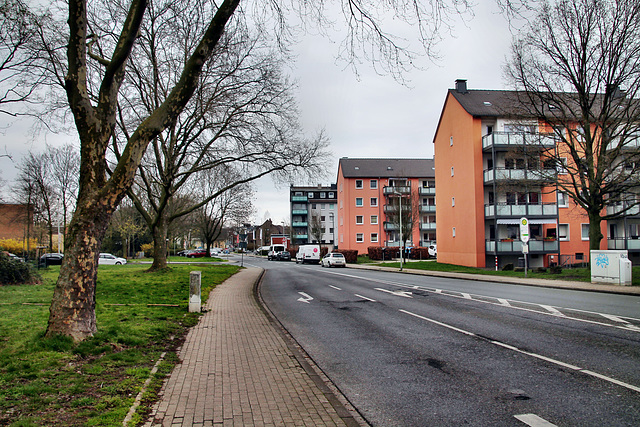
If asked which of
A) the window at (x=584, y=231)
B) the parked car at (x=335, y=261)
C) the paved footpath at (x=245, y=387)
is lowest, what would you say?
the parked car at (x=335, y=261)

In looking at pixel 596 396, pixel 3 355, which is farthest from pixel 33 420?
pixel 596 396

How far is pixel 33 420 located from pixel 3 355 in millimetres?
2518

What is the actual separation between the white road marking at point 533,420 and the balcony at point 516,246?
3083 centimetres

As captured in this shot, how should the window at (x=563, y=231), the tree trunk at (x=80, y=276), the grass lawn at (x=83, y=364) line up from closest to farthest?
the grass lawn at (x=83, y=364) < the tree trunk at (x=80, y=276) < the window at (x=563, y=231)

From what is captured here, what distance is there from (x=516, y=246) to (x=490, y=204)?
392 cm

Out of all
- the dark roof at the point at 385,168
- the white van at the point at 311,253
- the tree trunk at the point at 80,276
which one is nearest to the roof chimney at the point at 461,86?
the white van at the point at 311,253

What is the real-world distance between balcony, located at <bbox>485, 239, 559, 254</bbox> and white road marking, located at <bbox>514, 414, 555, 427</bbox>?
30832 mm

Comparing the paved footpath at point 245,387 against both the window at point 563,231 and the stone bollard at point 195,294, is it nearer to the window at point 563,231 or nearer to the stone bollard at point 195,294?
the stone bollard at point 195,294

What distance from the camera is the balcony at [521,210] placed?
33625mm

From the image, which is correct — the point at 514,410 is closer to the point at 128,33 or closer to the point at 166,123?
the point at 166,123

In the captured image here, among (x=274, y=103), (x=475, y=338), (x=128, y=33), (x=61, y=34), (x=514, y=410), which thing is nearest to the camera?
(x=514, y=410)

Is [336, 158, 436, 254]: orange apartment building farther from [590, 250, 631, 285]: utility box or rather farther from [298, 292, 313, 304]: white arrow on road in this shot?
[298, 292, 313, 304]: white arrow on road

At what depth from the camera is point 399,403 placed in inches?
187

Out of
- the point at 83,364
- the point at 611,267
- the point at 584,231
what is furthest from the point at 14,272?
the point at 584,231
